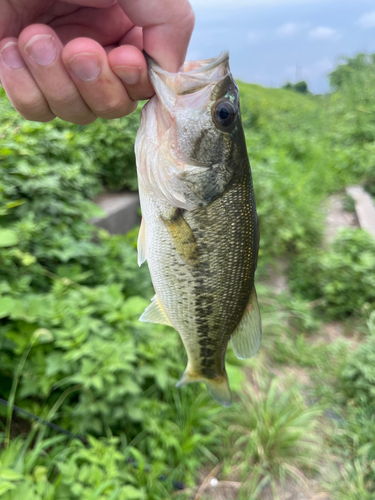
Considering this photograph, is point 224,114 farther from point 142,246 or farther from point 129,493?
point 129,493

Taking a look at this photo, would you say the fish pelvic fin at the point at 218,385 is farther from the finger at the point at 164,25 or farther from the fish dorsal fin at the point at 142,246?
the finger at the point at 164,25

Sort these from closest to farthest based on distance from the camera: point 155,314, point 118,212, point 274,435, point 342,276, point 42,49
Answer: point 42,49
point 155,314
point 274,435
point 118,212
point 342,276

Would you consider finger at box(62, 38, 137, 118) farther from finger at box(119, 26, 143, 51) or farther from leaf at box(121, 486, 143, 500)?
leaf at box(121, 486, 143, 500)

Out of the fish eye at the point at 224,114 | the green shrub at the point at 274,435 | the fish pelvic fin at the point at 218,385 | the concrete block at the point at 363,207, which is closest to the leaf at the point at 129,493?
the fish pelvic fin at the point at 218,385

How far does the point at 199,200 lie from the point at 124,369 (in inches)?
51.4

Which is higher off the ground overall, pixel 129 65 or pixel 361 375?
pixel 129 65

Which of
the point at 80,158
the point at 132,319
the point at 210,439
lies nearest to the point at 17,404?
the point at 132,319

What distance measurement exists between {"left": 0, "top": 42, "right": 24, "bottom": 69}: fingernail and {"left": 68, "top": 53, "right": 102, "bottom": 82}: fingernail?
19 cm

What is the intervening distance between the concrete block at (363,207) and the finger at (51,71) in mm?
4980

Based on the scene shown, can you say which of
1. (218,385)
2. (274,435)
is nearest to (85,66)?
(218,385)

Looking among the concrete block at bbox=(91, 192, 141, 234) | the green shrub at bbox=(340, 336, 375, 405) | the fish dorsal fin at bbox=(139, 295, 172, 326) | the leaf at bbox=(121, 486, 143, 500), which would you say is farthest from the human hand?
the green shrub at bbox=(340, 336, 375, 405)

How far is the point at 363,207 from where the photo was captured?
20.2 feet

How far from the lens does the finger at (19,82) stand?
1084 mm

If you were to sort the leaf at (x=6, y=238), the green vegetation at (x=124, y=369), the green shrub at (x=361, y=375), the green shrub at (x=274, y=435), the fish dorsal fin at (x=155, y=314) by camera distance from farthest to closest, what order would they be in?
the green shrub at (x=361, y=375) < the green shrub at (x=274, y=435) < the green vegetation at (x=124, y=369) < the leaf at (x=6, y=238) < the fish dorsal fin at (x=155, y=314)
